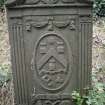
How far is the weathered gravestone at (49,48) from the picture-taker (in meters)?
3.32

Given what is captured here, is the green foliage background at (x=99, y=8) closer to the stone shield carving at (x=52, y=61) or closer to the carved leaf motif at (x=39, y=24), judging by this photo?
the stone shield carving at (x=52, y=61)

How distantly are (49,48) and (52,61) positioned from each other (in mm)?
158

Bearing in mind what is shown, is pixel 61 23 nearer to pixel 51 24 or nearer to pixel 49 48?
pixel 51 24

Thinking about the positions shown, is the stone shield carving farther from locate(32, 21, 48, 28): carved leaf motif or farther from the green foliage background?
the green foliage background

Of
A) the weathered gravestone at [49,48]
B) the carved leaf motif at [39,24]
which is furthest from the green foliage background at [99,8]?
the carved leaf motif at [39,24]

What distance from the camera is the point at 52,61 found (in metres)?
3.52

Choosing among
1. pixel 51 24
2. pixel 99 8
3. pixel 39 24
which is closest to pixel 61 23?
pixel 51 24

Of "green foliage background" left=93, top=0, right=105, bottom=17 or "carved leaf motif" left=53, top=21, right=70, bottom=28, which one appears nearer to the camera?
"carved leaf motif" left=53, top=21, right=70, bottom=28

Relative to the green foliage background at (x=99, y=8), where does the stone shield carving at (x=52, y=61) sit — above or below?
below

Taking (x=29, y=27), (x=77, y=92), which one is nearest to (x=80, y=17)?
(x=29, y=27)

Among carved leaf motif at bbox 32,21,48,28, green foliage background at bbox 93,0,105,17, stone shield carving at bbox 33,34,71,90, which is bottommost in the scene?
stone shield carving at bbox 33,34,71,90

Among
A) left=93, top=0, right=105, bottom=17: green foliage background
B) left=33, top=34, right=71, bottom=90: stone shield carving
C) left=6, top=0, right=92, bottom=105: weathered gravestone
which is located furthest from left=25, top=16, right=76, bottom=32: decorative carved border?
left=93, top=0, right=105, bottom=17: green foliage background

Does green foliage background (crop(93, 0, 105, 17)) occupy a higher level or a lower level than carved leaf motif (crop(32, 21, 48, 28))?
higher

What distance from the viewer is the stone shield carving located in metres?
3.46
